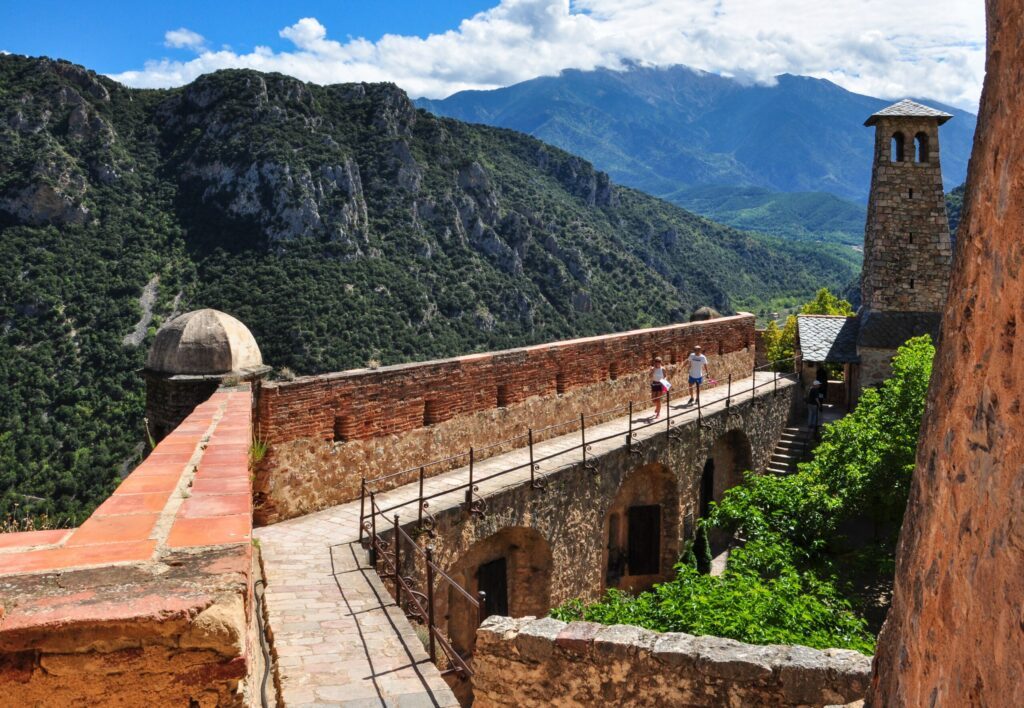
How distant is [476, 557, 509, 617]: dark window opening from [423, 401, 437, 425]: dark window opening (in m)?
2.07

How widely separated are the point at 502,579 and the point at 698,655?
604cm

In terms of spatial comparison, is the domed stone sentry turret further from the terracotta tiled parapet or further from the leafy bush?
the terracotta tiled parapet

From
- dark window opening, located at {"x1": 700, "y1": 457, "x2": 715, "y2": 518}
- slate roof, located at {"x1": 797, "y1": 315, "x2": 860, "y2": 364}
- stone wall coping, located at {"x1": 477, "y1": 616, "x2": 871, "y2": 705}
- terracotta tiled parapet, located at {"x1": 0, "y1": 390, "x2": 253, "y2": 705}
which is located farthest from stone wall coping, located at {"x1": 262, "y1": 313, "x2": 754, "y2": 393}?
slate roof, located at {"x1": 797, "y1": 315, "x2": 860, "y2": 364}

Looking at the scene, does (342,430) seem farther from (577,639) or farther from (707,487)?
(707,487)

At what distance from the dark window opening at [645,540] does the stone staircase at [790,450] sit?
5251mm

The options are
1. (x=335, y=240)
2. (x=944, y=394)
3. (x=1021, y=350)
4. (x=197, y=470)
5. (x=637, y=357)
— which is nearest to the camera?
(x=1021, y=350)

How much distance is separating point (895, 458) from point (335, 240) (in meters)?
39.5

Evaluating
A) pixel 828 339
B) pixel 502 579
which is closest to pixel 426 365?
pixel 502 579

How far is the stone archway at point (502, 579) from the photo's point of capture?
34.0 ft

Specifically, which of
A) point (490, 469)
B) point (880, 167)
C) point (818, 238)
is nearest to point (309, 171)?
point (880, 167)

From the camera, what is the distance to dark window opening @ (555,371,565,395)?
1351 cm

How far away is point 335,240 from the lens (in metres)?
48.1

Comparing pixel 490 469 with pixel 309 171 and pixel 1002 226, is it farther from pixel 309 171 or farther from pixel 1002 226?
pixel 309 171

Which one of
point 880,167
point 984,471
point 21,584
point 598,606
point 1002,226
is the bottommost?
point 598,606
